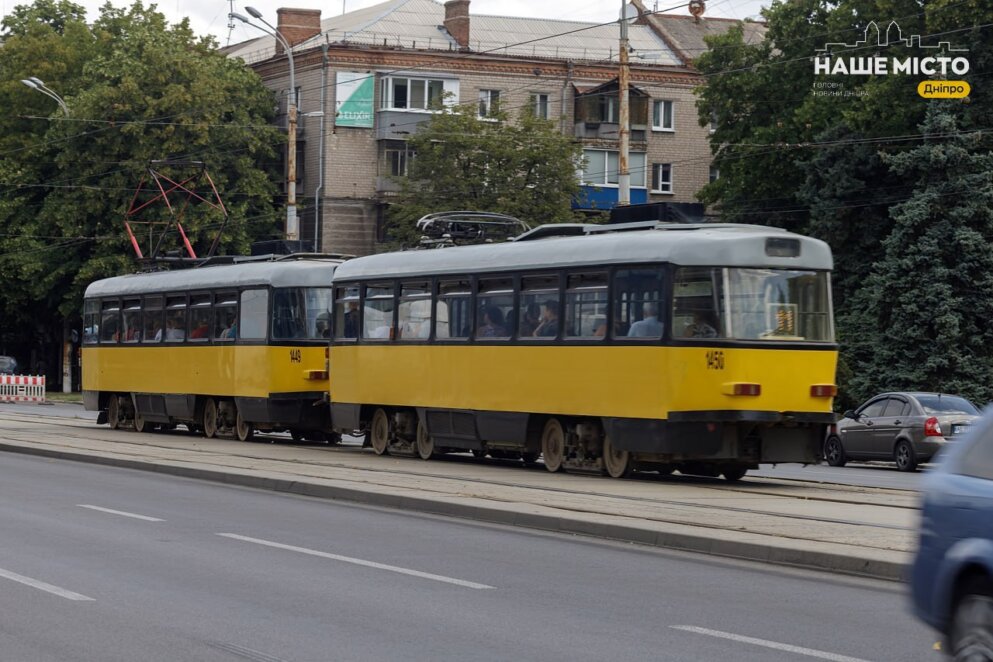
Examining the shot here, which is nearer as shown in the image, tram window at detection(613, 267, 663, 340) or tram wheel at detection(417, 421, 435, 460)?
tram window at detection(613, 267, 663, 340)

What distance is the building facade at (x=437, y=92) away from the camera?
69375mm

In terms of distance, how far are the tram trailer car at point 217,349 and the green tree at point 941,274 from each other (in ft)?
63.7

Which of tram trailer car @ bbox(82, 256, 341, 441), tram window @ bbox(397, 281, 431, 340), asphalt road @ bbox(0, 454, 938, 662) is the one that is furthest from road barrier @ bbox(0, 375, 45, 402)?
asphalt road @ bbox(0, 454, 938, 662)

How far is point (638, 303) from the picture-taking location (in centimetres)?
2062

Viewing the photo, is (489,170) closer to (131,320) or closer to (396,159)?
(396,159)

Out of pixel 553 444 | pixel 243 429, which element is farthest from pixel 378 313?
pixel 243 429

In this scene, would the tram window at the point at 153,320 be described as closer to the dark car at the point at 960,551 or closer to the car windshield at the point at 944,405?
the car windshield at the point at 944,405

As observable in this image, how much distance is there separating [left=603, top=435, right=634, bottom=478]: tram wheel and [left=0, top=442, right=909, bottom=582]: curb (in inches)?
154

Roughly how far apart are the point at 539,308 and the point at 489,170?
38.9 metres

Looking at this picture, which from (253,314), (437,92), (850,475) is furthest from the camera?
(437,92)

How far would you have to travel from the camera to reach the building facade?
69.4 m

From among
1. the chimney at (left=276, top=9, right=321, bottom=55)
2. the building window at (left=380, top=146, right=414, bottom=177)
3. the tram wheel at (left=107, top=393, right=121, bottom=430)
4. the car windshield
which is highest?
the chimney at (left=276, top=9, right=321, bottom=55)

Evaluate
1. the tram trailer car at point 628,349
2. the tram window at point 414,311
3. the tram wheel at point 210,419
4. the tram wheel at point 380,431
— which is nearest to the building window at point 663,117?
the tram wheel at point 210,419

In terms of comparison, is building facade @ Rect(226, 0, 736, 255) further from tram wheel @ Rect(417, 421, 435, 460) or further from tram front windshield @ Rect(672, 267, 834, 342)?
tram front windshield @ Rect(672, 267, 834, 342)
